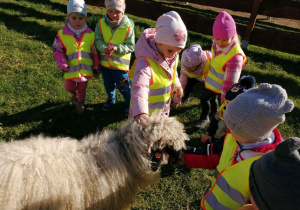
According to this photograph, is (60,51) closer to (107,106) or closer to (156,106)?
(107,106)

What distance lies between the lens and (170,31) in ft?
7.86

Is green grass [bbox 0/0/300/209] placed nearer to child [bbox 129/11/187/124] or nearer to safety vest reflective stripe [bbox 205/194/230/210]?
child [bbox 129/11/187/124]

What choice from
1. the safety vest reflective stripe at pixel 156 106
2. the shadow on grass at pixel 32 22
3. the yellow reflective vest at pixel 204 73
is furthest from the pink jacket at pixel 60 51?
the shadow on grass at pixel 32 22

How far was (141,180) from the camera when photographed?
7.68ft

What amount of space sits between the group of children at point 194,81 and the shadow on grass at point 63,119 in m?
0.18

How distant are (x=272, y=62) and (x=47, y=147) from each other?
22.4 ft

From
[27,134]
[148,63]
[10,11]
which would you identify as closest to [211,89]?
[148,63]

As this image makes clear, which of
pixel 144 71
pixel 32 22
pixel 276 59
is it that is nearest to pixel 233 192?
pixel 144 71

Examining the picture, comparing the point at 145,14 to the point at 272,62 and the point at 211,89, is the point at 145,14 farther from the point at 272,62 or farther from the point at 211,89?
the point at 211,89

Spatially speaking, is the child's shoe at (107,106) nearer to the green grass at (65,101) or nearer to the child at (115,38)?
the green grass at (65,101)

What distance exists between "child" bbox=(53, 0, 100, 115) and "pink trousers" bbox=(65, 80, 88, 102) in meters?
0.05

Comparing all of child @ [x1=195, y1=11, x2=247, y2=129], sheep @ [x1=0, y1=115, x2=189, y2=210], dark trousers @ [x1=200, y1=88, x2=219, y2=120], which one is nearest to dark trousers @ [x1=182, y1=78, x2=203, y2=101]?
dark trousers @ [x1=200, y1=88, x2=219, y2=120]

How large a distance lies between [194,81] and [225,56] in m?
1.32

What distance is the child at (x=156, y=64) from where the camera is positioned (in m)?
2.33
